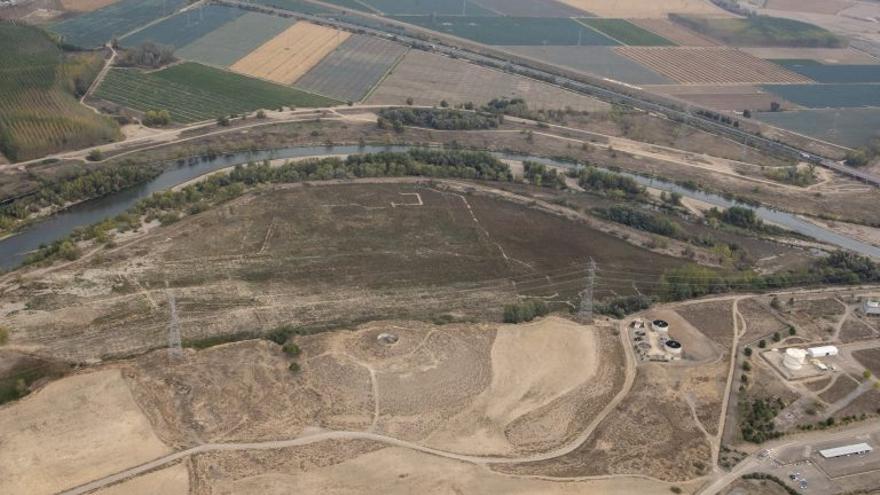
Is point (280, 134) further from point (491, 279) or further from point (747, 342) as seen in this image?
point (747, 342)

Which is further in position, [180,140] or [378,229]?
[180,140]

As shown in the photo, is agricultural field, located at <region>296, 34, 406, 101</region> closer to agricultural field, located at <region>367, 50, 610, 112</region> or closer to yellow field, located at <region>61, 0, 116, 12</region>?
agricultural field, located at <region>367, 50, 610, 112</region>

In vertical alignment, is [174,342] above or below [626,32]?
below

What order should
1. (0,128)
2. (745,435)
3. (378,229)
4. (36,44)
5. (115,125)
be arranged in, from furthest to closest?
(36,44)
(115,125)
(0,128)
(378,229)
(745,435)

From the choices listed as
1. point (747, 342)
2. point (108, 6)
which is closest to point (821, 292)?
point (747, 342)

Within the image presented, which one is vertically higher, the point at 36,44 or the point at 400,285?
the point at 36,44

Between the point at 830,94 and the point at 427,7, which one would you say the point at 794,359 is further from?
the point at 427,7

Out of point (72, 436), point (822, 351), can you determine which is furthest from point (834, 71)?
point (72, 436)
